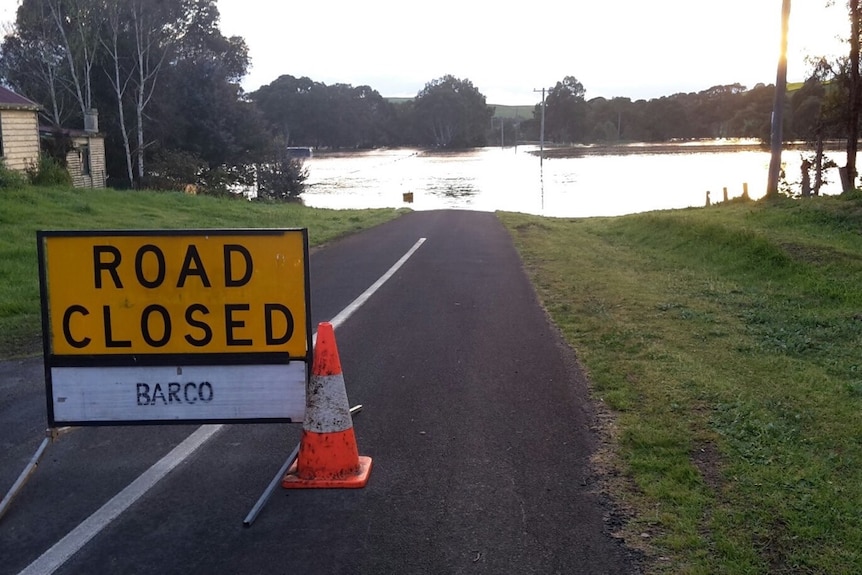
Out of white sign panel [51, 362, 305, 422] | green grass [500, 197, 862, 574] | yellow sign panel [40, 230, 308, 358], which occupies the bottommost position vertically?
green grass [500, 197, 862, 574]

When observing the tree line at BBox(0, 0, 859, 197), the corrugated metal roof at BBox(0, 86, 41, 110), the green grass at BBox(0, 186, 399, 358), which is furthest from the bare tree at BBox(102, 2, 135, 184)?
the green grass at BBox(0, 186, 399, 358)

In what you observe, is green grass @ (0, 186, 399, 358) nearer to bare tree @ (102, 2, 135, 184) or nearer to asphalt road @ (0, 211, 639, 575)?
asphalt road @ (0, 211, 639, 575)

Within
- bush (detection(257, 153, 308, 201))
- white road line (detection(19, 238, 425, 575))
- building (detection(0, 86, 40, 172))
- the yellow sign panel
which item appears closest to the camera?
white road line (detection(19, 238, 425, 575))

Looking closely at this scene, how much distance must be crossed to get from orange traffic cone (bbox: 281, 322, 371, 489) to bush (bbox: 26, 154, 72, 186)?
81.2 feet

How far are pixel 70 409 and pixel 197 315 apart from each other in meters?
0.94

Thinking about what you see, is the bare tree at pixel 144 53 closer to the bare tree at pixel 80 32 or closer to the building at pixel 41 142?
the bare tree at pixel 80 32

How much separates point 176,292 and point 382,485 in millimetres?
1662

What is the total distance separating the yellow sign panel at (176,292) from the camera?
4.86 metres

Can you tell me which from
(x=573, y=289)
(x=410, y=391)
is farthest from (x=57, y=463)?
(x=573, y=289)

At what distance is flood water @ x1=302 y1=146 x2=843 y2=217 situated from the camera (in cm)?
3900

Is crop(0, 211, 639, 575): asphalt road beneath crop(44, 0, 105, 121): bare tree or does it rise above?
beneath

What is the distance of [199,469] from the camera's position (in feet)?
16.3

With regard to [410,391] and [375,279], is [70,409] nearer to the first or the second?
[410,391]

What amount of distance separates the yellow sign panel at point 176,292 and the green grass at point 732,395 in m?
2.20
